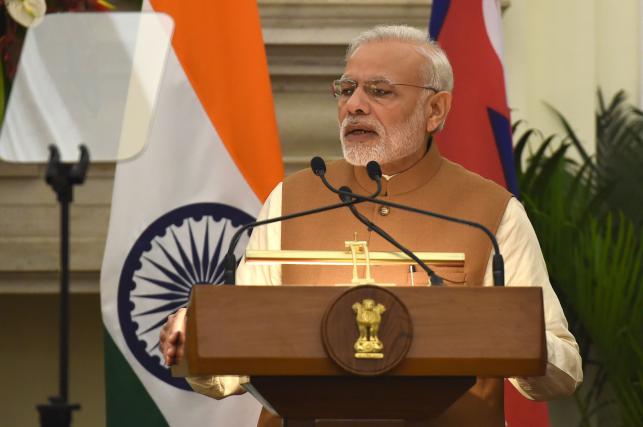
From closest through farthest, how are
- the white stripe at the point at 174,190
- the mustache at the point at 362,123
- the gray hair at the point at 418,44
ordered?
1. the mustache at the point at 362,123
2. the gray hair at the point at 418,44
3. the white stripe at the point at 174,190

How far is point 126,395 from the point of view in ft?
12.7

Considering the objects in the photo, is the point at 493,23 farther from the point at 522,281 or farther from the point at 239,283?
the point at 239,283

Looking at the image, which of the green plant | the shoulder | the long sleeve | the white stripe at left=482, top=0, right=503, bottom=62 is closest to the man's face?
the shoulder

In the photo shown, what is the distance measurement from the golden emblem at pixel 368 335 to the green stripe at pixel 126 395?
1829 millimetres

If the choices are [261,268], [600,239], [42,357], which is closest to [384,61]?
[261,268]

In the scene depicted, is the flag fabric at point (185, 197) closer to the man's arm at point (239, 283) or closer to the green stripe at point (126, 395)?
the green stripe at point (126, 395)

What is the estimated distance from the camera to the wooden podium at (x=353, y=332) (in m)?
2.18

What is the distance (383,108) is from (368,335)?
1056 millimetres

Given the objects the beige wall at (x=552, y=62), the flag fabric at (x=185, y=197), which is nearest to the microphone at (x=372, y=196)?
the flag fabric at (x=185, y=197)

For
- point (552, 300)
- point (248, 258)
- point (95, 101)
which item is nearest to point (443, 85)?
point (552, 300)

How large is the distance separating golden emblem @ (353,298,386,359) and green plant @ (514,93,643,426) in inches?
90.7

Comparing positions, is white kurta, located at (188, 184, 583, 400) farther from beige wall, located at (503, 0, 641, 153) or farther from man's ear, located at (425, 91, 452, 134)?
beige wall, located at (503, 0, 641, 153)

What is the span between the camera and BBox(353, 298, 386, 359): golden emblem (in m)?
2.17

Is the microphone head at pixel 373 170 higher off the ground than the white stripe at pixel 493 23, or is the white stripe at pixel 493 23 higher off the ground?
the white stripe at pixel 493 23
